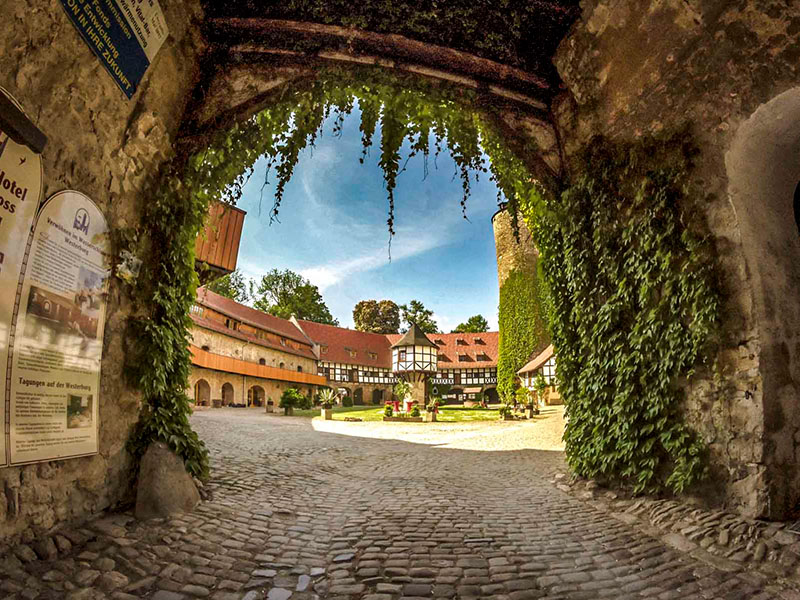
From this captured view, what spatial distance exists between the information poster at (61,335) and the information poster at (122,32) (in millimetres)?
1092

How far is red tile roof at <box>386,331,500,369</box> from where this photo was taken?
4241 cm

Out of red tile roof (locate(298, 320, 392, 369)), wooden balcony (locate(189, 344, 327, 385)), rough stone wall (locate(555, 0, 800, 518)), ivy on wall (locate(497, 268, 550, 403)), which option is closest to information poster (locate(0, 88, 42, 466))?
rough stone wall (locate(555, 0, 800, 518))

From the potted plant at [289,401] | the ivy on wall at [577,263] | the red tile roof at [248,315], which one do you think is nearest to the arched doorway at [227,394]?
the red tile roof at [248,315]

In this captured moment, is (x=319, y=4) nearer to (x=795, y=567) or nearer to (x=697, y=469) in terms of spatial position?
(x=697, y=469)

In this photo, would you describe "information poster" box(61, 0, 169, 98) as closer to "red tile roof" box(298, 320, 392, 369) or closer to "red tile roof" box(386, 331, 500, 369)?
"red tile roof" box(298, 320, 392, 369)

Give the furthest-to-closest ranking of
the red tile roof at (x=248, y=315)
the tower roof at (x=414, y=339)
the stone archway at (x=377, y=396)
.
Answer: the stone archway at (x=377, y=396), the tower roof at (x=414, y=339), the red tile roof at (x=248, y=315)

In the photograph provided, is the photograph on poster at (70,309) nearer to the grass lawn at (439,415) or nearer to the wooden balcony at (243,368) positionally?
the grass lawn at (439,415)

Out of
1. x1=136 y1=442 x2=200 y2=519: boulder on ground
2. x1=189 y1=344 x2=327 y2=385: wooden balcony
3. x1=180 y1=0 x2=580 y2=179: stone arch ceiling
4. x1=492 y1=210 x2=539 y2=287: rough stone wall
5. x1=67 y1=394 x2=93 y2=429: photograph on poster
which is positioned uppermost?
x1=492 y1=210 x2=539 y2=287: rough stone wall

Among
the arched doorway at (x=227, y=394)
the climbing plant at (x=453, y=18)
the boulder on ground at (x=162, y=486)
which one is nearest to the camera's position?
the boulder on ground at (x=162, y=486)

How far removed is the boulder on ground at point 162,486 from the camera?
381 cm

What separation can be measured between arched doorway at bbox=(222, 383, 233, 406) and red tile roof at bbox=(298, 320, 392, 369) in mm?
12139

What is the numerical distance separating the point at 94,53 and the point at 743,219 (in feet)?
17.8

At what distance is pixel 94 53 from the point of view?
3.24 meters

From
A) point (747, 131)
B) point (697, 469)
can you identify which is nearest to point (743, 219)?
point (747, 131)
